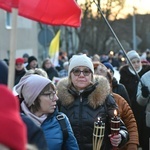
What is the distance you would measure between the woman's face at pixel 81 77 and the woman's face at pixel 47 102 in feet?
3.22

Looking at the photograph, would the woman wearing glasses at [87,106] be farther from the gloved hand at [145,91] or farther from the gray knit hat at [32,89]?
the gloved hand at [145,91]

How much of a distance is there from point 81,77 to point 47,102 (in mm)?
1101

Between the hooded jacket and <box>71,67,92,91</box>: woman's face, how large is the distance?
0.19 feet

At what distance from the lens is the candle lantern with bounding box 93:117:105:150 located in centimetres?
443

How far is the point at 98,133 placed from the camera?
4512 mm

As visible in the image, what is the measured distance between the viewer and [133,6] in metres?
38.2

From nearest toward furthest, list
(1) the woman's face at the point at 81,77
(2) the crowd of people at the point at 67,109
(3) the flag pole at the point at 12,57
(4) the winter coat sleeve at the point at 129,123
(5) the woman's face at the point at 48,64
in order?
(2) the crowd of people at the point at 67,109 → (3) the flag pole at the point at 12,57 → (1) the woman's face at the point at 81,77 → (4) the winter coat sleeve at the point at 129,123 → (5) the woman's face at the point at 48,64

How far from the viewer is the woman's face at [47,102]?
4.04 meters

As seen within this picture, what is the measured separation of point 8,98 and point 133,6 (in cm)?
3654

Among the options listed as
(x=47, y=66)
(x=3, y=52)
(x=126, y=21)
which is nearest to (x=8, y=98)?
(x=47, y=66)

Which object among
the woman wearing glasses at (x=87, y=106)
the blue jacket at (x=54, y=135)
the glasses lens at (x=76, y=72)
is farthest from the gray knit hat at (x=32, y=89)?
the glasses lens at (x=76, y=72)

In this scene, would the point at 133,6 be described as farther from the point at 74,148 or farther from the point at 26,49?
the point at 74,148

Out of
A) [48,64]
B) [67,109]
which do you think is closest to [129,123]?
[67,109]

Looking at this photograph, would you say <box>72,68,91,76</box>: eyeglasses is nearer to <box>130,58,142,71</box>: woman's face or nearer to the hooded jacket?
the hooded jacket
